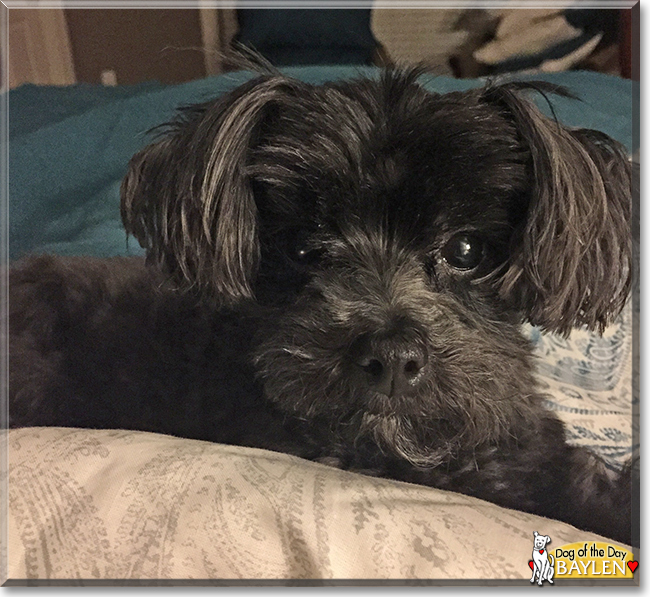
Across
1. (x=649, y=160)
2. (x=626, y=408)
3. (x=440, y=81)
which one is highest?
(x=440, y=81)

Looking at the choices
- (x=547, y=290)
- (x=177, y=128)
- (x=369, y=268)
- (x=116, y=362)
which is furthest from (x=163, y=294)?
(x=547, y=290)

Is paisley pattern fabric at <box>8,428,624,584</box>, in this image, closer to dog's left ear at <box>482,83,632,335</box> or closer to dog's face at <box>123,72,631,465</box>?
dog's face at <box>123,72,631,465</box>

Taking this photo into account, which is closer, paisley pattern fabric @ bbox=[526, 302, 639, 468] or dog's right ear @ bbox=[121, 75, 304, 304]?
dog's right ear @ bbox=[121, 75, 304, 304]

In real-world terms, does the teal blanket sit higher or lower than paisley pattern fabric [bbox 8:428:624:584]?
higher

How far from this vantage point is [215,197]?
1.08 m

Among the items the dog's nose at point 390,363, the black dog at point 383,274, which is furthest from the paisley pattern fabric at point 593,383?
the dog's nose at point 390,363

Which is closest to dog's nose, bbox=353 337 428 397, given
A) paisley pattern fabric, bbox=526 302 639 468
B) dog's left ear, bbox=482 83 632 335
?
dog's left ear, bbox=482 83 632 335

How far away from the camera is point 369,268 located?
111 centimetres

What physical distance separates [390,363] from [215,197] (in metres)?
0.47

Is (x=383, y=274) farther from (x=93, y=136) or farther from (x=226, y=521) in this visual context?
(x=93, y=136)

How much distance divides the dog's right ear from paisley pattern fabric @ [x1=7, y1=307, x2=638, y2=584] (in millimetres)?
361

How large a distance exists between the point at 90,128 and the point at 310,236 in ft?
3.11

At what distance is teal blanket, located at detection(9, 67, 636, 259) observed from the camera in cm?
135

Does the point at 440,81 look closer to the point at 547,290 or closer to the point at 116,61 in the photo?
the point at 547,290
